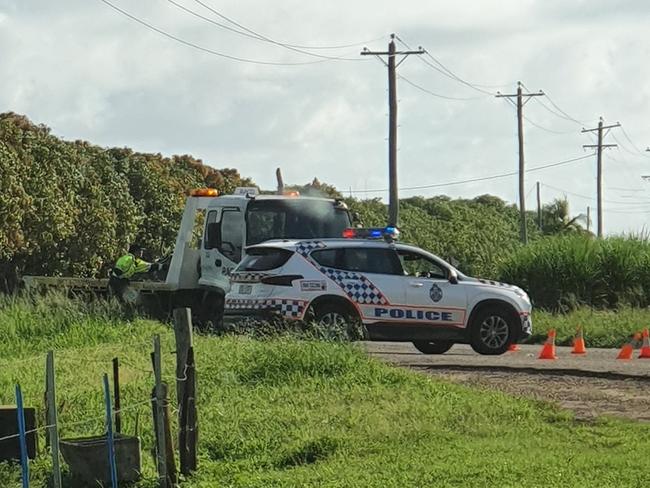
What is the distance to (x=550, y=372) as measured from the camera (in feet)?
55.1

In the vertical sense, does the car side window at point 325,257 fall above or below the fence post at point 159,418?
above

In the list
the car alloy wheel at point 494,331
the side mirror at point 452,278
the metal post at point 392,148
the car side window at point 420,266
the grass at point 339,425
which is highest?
the metal post at point 392,148

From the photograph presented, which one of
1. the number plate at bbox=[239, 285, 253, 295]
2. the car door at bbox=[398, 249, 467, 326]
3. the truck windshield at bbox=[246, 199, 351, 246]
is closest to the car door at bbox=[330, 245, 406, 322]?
the car door at bbox=[398, 249, 467, 326]

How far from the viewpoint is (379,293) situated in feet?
62.9

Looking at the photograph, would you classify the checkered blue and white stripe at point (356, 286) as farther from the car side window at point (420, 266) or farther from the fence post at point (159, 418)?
the fence post at point (159, 418)

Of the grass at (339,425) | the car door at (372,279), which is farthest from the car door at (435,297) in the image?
the grass at (339,425)

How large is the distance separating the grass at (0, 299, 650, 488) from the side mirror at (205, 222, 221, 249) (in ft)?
14.7

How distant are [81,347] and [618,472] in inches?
447

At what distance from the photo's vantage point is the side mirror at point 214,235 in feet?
72.2

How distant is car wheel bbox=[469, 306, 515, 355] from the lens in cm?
1950

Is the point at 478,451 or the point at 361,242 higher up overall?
the point at 361,242

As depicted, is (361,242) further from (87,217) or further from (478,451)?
(87,217)

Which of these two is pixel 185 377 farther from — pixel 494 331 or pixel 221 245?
pixel 221 245

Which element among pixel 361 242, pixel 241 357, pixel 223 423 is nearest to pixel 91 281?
pixel 361 242
